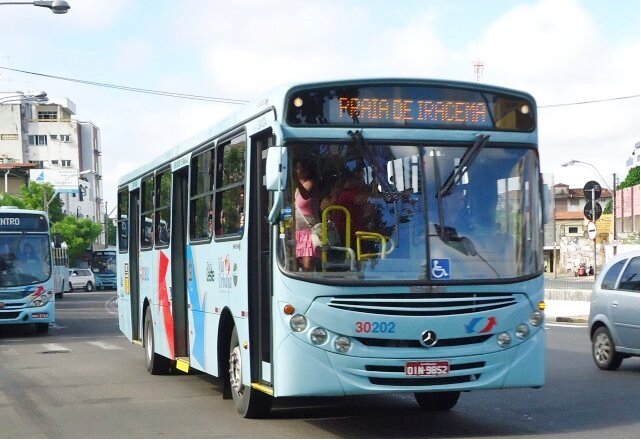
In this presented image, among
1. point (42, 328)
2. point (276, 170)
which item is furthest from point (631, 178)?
point (276, 170)

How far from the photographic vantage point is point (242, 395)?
11297 mm

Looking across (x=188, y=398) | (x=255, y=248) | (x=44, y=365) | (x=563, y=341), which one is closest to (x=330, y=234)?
(x=255, y=248)

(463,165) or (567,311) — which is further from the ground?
(463,165)

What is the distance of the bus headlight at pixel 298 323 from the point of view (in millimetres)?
9617

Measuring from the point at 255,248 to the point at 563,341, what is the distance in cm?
1295

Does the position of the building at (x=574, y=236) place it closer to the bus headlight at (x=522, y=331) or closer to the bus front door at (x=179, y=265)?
the bus front door at (x=179, y=265)

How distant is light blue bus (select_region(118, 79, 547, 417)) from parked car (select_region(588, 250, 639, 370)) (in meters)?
5.71

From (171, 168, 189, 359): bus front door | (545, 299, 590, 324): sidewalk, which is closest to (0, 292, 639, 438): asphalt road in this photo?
(171, 168, 189, 359): bus front door

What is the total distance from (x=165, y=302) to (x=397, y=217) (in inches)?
245

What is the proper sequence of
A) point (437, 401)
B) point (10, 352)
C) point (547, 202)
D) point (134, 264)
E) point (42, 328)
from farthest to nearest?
point (42, 328), point (10, 352), point (134, 264), point (437, 401), point (547, 202)

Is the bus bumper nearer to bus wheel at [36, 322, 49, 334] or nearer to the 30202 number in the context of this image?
the 30202 number

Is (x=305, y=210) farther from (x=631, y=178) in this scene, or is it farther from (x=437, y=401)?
(x=631, y=178)

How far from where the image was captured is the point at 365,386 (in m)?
9.60

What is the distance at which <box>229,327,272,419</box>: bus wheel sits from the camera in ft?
36.3
